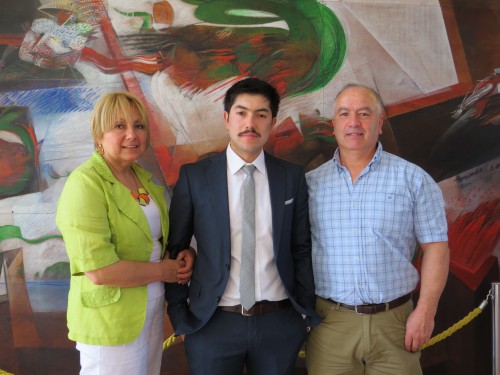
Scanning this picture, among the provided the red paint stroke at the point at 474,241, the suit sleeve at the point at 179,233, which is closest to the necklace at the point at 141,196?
the suit sleeve at the point at 179,233

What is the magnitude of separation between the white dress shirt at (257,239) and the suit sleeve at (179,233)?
19cm

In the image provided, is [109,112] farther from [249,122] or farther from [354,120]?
[354,120]

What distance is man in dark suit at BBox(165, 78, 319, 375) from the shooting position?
5.73 ft

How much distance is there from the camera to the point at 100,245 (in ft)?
4.99

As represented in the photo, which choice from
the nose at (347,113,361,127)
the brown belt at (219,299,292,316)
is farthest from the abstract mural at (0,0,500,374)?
the brown belt at (219,299,292,316)

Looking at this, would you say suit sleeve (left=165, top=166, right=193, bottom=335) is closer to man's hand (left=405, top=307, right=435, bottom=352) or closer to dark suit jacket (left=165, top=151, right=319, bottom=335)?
dark suit jacket (left=165, top=151, right=319, bottom=335)

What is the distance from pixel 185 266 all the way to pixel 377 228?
874mm

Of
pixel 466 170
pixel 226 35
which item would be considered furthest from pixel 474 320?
pixel 226 35

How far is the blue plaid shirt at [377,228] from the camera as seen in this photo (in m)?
1.81

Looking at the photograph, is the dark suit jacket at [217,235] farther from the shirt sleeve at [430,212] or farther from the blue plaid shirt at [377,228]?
the shirt sleeve at [430,212]

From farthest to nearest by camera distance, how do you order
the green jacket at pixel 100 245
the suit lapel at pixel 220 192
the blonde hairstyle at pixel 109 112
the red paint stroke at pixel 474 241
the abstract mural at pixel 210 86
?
1. the red paint stroke at pixel 474 241
2. the abstract mural at pixel 210 86
3. the suit lapel at pixel 220 192
4. the blonde hairstyle at pixel 109 112
5. the green jacket at pixel 100 245

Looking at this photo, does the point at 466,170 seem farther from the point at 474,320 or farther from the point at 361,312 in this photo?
the point at 361,312

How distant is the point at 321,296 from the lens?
6.38 ft

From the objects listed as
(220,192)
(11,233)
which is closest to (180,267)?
(220,192)
